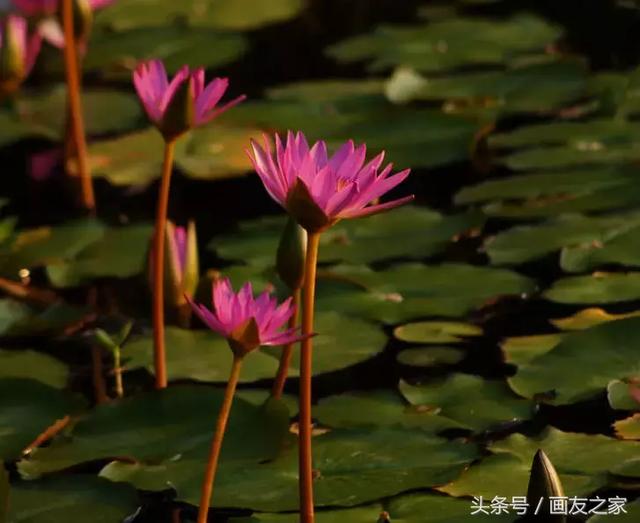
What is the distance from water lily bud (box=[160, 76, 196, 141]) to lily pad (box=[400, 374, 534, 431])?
15.6 inches

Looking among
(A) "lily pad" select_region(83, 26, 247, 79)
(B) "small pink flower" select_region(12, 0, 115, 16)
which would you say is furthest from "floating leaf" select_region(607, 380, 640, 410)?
(A) "lily pad" select_region(83, 26, 247, 79)

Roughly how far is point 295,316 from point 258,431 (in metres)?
0.13

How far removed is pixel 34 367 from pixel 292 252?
0.51 metres

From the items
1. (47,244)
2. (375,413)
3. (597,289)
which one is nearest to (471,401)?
(375,413)

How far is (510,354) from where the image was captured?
1653 mm

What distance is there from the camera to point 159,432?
1494mm

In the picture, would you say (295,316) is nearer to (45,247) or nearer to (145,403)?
(145,403)

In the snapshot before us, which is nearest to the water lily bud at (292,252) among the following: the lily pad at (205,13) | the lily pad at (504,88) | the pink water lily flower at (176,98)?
the pink water lily flower at (176,98)

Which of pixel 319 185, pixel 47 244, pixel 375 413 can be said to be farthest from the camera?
pixel 47 244

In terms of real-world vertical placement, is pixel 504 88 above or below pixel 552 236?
above

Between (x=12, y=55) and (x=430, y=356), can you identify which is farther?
(x=12, y=55)

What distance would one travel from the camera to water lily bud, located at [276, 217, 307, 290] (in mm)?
1356

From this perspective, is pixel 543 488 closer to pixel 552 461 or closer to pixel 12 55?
pixel 552 461

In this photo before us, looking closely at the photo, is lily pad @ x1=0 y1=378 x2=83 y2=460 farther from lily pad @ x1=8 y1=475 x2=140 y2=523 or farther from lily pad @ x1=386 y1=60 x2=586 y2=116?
lily pad @ x1=386 y1=60 x2=586 y2=116
